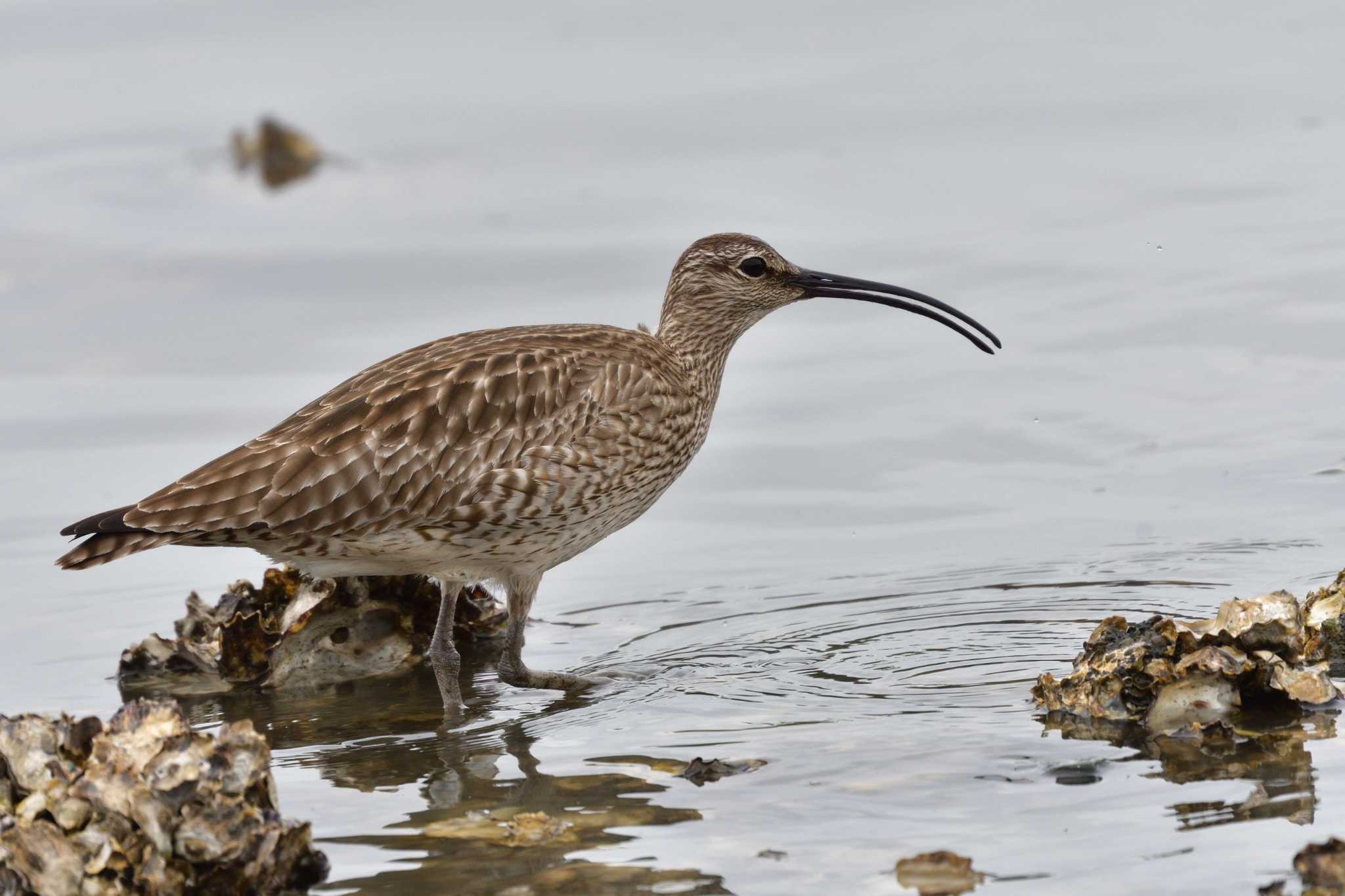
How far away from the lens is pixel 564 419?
9.25 m

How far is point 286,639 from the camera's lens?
29.8 ft

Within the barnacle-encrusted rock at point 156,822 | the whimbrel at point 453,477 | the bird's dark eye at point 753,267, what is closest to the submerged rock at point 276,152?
the bird's dark eye at point 753,267

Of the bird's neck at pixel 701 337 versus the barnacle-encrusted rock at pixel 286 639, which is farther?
the bird's neck at pixel 701 337

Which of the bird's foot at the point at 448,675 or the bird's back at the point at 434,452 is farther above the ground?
the bird's back at the point at 434,452

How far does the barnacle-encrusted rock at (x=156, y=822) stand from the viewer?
6188mm

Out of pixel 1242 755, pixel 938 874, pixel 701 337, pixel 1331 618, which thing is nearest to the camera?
pixel 938 874

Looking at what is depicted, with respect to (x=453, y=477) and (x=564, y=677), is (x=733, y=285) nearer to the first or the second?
(x=453, y=477)

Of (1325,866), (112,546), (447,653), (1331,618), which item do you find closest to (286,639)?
(447,653)

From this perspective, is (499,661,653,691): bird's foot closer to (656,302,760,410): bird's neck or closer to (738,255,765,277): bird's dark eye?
(656,302,760,410): bird's neck

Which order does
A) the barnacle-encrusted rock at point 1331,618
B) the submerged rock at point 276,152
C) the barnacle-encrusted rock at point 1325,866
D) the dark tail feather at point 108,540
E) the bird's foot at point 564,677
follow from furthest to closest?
the submerged rock at point 276,152
the bird's foot at point 564,677
the dark tail feather at point 108,540
the barnacle-encrusted rock at point 1331,618
the barnacle-encrusted rock at point 1325,866

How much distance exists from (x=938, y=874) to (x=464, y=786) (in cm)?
200

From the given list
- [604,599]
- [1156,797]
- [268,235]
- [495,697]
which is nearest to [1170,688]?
[1156,797]

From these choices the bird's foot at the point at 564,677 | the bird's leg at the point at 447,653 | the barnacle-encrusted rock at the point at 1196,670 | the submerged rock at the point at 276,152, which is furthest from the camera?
the submerged rock at the point at 276,152

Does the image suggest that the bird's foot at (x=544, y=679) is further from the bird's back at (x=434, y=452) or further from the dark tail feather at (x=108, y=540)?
the dark tail feather at (x=108, y=540)
